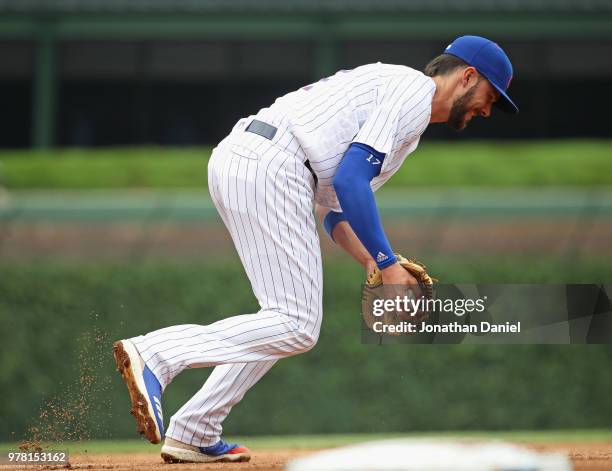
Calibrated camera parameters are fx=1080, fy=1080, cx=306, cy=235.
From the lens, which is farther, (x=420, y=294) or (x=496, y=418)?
(x=496, y=418)

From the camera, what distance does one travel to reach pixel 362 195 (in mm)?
4223

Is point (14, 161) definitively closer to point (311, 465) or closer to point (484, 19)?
point (484, 19)

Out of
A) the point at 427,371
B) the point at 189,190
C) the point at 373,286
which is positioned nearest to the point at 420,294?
the point at 373,286

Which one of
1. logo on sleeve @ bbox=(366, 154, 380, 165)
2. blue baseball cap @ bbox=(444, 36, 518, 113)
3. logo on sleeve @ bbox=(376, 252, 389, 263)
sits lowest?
logo on sleeve @ bbox=(376, 252, 389, 263)

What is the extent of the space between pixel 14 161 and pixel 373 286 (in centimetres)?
825

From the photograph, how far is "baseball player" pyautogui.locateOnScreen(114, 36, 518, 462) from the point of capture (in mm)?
4301

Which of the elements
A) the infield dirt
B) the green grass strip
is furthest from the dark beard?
the green grass strip

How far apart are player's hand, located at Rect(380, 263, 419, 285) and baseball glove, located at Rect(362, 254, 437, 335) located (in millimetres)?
73

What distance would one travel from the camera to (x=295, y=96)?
4648 mm

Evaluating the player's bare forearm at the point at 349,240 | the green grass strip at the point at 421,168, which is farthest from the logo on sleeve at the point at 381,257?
the green grass strip at the point at 421,168

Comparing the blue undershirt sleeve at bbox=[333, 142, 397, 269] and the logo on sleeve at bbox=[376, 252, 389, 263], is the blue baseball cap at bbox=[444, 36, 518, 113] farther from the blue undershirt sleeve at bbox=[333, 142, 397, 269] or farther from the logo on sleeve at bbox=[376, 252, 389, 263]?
the logo on sleeve at bbox=[376, 252, 389, 263]

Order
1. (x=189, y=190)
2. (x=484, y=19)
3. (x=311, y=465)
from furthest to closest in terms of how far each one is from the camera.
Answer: (x=484, y=19) → (x=189, y=190) → (x=311, y=465)

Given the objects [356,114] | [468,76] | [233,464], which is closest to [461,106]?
[468,76]

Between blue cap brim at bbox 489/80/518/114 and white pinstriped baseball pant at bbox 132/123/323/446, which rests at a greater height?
blue cap brim at bbox 489/80/518/114
